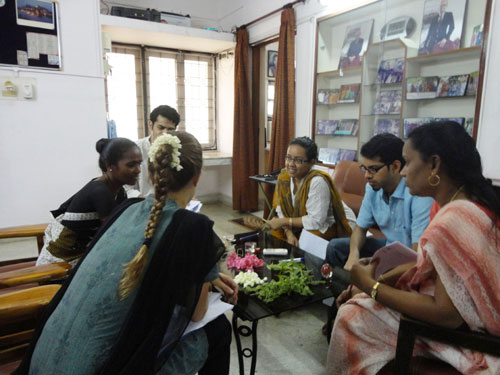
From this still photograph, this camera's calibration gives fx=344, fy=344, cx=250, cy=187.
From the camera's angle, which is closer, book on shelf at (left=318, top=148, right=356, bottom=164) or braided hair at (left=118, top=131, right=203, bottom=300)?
braided hair at (left=118, top=131, right=203, bottom=300)

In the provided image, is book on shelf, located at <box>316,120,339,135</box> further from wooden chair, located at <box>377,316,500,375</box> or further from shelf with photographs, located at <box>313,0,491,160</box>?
wooden chair, located at <box>377,316,500,375</box>

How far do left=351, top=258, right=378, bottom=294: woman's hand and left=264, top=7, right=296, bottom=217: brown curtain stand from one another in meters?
2.80

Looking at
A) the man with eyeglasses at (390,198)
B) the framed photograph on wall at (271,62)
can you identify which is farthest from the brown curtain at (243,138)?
the man with eyeglasses at (390,198)

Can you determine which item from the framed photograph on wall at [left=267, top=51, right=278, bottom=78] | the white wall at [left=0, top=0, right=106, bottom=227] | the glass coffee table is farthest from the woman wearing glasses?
the framed photograph on wall at [left=267, top=51, right=278, bottom=78]

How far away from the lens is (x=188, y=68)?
5.16 metres

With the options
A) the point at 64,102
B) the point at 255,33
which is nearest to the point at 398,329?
the point at 64,102

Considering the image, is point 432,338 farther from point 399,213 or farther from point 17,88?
point 17,88

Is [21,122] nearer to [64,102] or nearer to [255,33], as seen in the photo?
[64,102]

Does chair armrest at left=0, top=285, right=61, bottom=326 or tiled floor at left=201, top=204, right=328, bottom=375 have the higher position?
chair armrest at left=0, top=285, right=61, bottom=326

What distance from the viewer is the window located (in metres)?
4.69

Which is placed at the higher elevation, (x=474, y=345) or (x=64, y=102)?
(x=64, y=102)

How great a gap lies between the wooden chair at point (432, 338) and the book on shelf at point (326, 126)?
2829mm

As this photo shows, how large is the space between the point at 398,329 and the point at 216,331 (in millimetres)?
582

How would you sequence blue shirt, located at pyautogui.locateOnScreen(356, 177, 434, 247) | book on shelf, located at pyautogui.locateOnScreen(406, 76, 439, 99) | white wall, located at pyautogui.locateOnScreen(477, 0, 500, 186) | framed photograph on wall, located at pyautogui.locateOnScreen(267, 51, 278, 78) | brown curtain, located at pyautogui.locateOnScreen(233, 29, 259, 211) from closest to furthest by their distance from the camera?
blue shirt, located at pyautogui.locateOnScreen(356, 177, 434, 247)
white wall, located at pyautogui.locateOnScreen(477, 0, 500, 186)
book on shelf, located at pyautogui.locateOnScreen(406, 76, 439, 99)
brown curtain, located at pyautogui.locateOnScreen(233, 29, 259, 211)
framed photograph on wall, located at pyautogui.locateOnScreen(267, 51, 278, 78)
